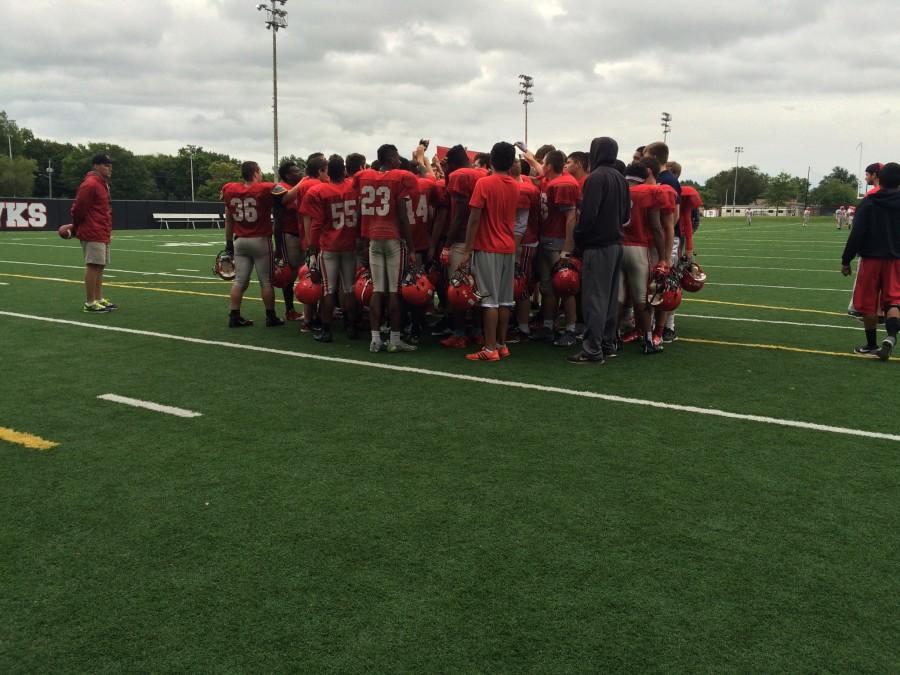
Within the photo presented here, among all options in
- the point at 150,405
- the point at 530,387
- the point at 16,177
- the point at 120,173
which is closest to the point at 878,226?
the point at 530,387

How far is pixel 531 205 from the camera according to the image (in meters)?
7.82

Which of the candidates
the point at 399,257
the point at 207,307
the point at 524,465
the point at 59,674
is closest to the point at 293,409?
the point at 524,465

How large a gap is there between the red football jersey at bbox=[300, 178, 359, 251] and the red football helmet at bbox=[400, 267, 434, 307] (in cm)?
81

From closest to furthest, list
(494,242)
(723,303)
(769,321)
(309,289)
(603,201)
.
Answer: (603,201) < (494,242) < (309,289) < (769,321) < (723,303)

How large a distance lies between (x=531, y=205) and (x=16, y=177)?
102 meters

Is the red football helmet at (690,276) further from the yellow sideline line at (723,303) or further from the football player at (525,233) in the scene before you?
the football player at (525,233)

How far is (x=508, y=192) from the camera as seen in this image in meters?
7.05

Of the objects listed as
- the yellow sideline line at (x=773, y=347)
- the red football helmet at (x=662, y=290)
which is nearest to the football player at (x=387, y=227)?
the red football helmet at (x=662, y=290)

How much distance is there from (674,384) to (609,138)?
2449mm

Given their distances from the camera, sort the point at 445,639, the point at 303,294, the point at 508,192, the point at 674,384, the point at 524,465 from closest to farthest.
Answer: the point at 445,639 → the point at 524,465 → the point at 674,384 → the point at 508,192 → the point at 303,294

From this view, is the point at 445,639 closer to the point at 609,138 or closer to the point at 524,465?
the point at 524,465

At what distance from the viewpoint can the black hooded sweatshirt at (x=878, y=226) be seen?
7.36 m

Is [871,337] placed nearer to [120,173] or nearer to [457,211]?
[457,211]

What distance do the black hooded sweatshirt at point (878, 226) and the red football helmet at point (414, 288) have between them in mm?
4190
